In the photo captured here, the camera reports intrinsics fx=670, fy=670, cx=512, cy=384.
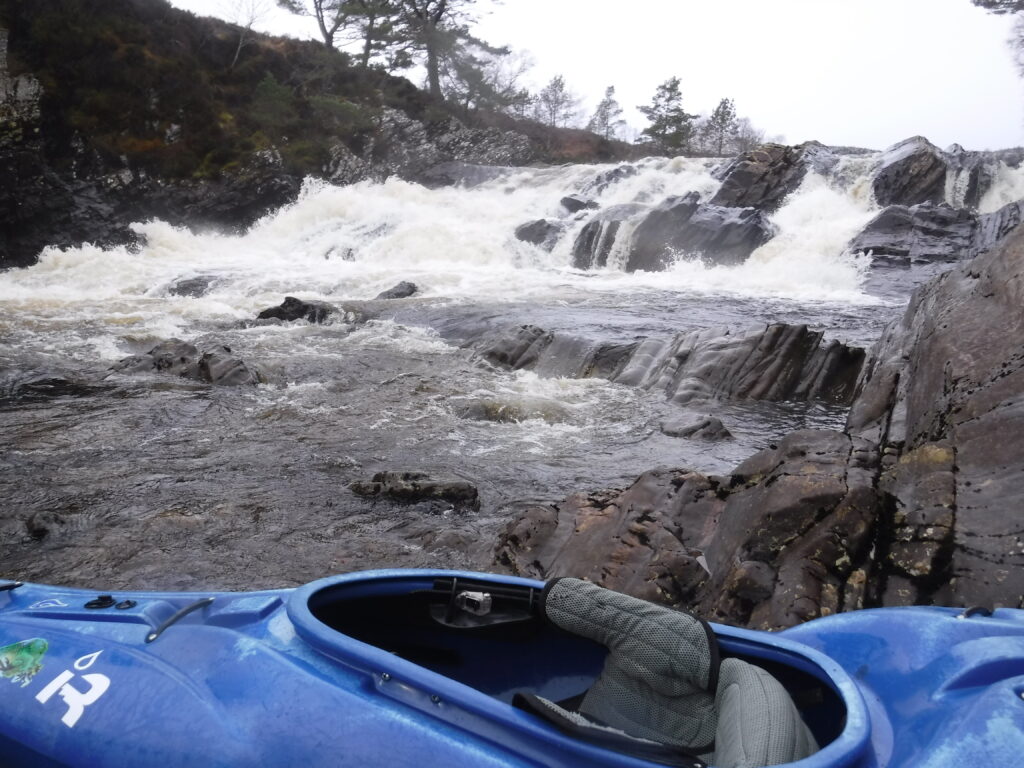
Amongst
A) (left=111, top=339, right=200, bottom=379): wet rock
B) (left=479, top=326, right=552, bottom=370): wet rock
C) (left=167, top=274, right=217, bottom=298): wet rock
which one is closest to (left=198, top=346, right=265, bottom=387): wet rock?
(left=111, top=339, right=200, bottom=379): wet rock

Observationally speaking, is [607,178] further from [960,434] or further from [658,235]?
[960,434]

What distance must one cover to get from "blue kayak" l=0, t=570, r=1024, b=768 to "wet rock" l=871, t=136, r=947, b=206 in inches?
687

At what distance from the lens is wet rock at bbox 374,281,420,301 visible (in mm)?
12539

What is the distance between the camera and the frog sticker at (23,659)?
1.73 meters

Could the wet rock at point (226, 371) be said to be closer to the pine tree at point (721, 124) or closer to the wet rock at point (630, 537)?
the wet rock at point (630, 537)

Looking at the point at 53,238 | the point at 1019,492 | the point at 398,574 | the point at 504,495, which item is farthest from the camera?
the point at 53,238

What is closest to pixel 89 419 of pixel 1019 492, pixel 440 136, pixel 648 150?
pixel 1019 492

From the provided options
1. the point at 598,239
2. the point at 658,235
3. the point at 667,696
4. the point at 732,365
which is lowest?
the point at 667,696

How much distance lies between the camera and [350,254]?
17.9 m

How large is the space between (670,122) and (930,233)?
23.4 m

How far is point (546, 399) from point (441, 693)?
17.8ft

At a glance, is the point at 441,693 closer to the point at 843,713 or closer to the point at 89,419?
the point at 843,713

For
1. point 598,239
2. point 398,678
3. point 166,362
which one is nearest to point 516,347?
point 166,362

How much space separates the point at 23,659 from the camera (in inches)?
70.4
